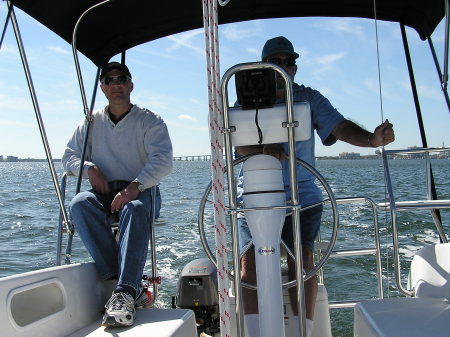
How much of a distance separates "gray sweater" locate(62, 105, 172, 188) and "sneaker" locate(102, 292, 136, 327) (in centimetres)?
93

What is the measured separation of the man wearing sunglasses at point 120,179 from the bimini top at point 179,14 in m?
0.25

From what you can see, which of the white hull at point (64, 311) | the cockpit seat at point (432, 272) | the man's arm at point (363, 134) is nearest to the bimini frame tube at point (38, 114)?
the white hull at point (64, 311)

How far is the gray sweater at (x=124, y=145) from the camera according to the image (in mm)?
2822

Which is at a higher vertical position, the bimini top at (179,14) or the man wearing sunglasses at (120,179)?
the bimini top at (179,14)

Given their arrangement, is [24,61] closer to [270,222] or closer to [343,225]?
[270,222]

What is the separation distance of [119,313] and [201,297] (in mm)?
908

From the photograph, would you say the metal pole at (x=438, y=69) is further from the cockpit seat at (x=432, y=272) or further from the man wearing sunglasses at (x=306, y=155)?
the cockpit seat at (x=432, y=272)

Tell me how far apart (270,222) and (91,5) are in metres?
1.68

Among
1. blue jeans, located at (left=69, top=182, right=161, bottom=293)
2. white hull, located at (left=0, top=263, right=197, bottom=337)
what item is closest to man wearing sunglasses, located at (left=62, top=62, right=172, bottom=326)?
blue jeans, located at (left=69, top=182, right=161, bottom=293)

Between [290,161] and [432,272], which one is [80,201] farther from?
[432,272]

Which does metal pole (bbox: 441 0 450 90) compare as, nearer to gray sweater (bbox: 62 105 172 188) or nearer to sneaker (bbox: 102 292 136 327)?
gray sweater (bbox: 62 105 172 188)

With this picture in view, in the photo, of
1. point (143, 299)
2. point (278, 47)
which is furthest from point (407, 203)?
point (143, 299)

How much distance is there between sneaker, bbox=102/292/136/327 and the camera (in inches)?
76.7

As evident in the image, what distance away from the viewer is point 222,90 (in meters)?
1.61
